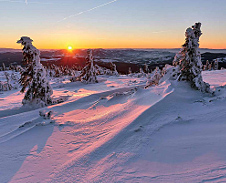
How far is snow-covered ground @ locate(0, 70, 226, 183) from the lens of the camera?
7.80ft

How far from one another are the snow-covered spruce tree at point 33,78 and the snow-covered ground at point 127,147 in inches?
195

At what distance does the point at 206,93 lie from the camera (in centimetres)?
679

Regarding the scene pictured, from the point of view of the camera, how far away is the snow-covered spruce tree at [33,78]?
9734 millimetres

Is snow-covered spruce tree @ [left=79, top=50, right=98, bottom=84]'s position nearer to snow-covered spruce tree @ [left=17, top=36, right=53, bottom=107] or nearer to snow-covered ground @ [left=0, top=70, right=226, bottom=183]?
snow-covered spruce tree @ [left=17, top=36, right=53, bottom=107]

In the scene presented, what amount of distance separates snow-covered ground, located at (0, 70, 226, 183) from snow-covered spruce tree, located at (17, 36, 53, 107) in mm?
4946

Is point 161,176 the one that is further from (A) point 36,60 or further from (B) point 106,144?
(A) point 36,60

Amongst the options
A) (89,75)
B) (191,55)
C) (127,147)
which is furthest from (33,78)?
(89,75)

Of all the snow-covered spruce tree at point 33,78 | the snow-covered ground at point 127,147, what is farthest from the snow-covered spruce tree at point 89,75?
the snow-covered ground at point 127,147

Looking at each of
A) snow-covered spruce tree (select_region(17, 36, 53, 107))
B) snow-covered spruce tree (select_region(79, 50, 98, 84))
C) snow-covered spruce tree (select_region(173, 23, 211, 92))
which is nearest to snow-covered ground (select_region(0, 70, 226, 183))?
snow-covered spruce tree (select_region(173, 23, 211, 92))

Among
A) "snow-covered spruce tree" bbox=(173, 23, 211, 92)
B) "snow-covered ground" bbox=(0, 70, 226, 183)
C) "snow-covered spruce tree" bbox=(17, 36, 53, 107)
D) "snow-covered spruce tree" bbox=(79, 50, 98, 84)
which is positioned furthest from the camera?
"snow-covered spruce tree" bbox=(79, 50, 98, 84)

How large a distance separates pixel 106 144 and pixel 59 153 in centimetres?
115

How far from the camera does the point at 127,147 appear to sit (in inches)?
123

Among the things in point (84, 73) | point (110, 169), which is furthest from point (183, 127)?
point (84, 73)

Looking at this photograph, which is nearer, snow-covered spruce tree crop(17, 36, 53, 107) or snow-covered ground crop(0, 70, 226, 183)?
snow-covered ground crop(0, 70, 226, 183)
